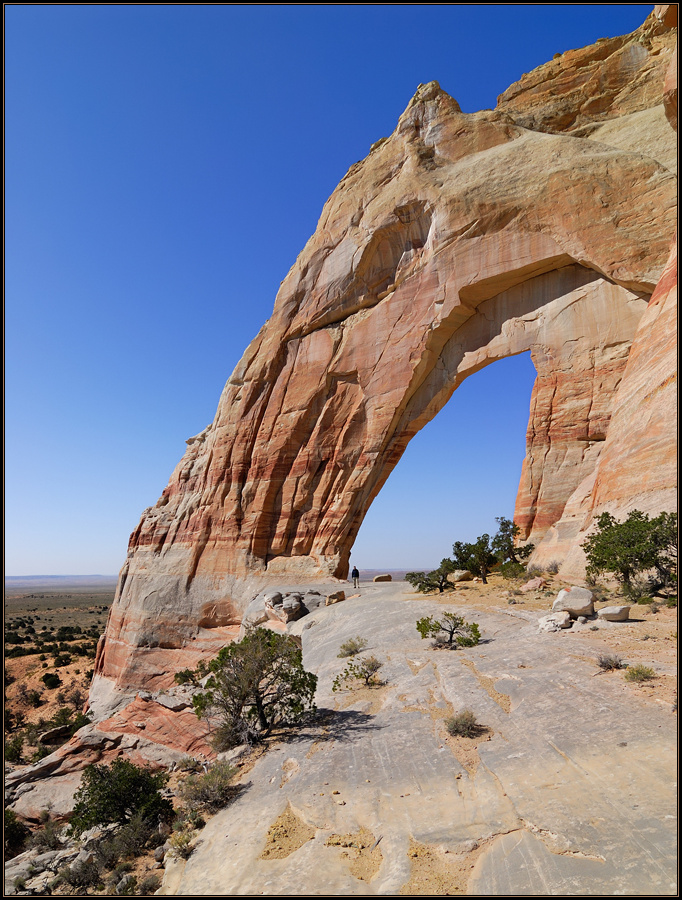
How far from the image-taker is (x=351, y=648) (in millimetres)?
11953

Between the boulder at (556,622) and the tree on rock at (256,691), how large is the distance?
15.7 ft

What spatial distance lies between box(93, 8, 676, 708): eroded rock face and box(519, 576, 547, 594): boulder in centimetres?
540

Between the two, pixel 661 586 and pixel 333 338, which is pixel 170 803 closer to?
pixel 661 586

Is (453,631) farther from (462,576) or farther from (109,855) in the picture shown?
(462,576)

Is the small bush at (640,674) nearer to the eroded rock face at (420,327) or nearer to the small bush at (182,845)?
the small bush at (182,845)

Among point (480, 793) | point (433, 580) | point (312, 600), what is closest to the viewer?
point (480, 793)

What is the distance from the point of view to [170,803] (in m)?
8.32

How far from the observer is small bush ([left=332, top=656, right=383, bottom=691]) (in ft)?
31.7

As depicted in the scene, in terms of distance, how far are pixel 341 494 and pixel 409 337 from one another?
9.38m

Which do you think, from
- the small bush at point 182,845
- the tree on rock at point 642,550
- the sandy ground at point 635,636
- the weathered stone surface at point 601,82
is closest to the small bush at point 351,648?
the sandy ground at point 635,636

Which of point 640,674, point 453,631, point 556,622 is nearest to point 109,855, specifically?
point 453,631

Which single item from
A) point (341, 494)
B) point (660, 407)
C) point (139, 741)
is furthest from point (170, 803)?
point (341, 494)

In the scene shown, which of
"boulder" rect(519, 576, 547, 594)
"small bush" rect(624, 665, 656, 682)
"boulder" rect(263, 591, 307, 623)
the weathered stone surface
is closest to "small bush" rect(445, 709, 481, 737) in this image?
"small bush" rect(624, 665, 656, 682)

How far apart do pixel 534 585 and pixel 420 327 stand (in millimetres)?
14761
